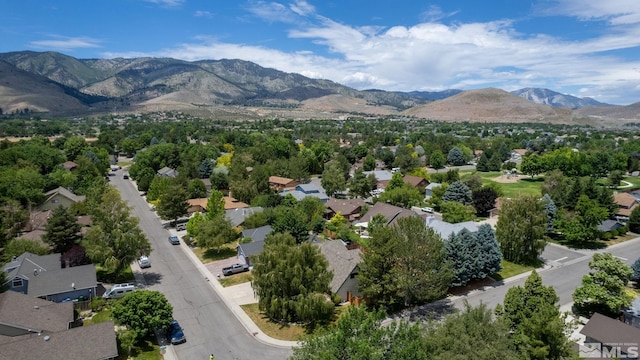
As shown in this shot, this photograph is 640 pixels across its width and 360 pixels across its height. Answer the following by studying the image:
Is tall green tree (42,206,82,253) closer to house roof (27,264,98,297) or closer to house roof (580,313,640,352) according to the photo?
house roof (27,264,98,297)

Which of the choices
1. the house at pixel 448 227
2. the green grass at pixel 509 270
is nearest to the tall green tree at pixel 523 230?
the green grass at pixel 509 270

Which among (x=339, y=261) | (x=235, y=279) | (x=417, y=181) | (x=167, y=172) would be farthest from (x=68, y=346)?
(x=167, y=172)

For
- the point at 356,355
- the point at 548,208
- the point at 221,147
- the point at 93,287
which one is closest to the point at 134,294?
the point at 93,287

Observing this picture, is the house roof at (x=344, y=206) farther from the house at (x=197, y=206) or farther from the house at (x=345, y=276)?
the house at (x=345, y=276)

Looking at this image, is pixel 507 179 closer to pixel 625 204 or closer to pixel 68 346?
pixel 625 204

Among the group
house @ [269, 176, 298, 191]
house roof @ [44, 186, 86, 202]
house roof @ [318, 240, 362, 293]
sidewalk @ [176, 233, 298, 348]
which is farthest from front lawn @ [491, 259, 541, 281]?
house roof @ [44, 186, 86, 202]

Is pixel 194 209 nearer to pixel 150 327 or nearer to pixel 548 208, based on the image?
pixel 150 327
